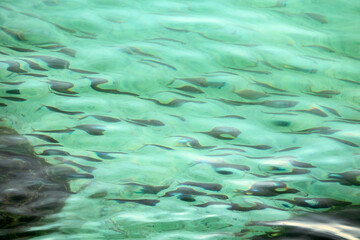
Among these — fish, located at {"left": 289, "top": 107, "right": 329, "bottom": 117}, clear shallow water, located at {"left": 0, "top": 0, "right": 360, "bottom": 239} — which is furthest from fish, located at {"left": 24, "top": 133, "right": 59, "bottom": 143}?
fish, located at {"left": 289, "top": 107, "right": 329, "bottom": 117}

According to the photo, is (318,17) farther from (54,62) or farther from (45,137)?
(45,137)

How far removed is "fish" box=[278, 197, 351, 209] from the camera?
1.60m

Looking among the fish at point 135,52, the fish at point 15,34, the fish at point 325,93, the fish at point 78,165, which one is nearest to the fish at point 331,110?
the fish at point 325,93

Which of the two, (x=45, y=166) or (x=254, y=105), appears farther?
(x=254, y=105)

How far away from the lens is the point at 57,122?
6.72 ft

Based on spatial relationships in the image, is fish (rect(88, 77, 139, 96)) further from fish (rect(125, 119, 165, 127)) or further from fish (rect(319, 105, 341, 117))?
fish (rect(319, 105, 341, 117))

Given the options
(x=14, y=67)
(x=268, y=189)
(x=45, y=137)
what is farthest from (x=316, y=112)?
(x=14, y=67)

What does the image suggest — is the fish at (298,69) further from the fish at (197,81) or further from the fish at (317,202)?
the fish at (317,202)

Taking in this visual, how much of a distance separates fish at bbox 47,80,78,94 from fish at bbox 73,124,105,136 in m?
0.32

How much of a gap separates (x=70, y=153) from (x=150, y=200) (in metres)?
0.43

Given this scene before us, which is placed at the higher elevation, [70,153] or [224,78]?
[224,78]

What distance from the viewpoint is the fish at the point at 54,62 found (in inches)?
98.0

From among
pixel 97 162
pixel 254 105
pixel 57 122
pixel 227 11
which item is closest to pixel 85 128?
pixel 57 122

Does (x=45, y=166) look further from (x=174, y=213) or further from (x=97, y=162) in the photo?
(x=174, y=213)
